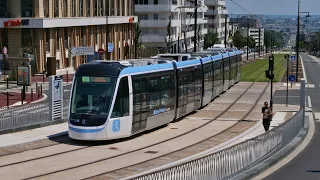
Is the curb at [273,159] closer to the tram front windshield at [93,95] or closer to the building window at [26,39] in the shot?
the tram front windshield at [93,95]

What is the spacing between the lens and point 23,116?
1009 inches

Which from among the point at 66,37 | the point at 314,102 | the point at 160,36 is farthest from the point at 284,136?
the point at 160,36

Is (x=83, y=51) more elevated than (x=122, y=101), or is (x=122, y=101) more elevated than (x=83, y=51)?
(x=83, y=51)

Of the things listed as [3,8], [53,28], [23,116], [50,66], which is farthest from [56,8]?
[23,116]

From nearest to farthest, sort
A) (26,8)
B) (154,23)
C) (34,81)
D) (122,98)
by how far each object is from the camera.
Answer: (122,98)
(34,81)
(26,8)
(154,23)

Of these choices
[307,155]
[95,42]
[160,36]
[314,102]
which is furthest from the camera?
[160,36]

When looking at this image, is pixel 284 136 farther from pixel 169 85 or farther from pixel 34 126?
pixel 34 126

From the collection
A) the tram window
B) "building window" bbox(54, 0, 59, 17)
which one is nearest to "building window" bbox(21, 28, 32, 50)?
"building window" bbox(54, 0, 59, 17)

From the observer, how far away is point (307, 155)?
2073cm

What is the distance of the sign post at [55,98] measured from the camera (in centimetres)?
2748

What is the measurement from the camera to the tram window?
74.4ft

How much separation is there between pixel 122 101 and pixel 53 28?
4196 centimetres

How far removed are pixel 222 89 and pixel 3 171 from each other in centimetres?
2734

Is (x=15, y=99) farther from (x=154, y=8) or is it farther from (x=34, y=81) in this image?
(x=154, y=8)
